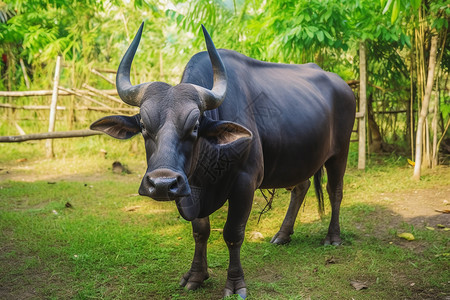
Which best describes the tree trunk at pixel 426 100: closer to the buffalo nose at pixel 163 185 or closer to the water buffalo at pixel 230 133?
the water buffalo at pixel 230 133

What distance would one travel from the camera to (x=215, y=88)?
2717 mm

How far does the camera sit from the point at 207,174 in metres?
2.84

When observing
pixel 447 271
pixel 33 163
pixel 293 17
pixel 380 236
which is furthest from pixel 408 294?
pixel 33 163

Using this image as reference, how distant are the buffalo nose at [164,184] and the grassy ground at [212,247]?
1.08 m

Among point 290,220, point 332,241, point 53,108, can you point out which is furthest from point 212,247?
point 53,108

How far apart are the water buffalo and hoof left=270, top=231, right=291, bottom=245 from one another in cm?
1

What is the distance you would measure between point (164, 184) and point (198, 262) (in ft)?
3.83

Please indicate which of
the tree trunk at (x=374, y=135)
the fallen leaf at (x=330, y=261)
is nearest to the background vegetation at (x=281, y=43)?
the tree trunk at (x=374, y=135)

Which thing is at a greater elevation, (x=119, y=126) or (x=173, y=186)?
(x=119, y=126)

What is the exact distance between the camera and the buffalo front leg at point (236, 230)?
Result: 9.68 feet

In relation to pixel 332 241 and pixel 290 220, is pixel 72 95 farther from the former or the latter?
pixel 332 241

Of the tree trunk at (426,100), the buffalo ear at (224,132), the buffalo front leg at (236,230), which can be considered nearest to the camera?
the buffalo ear at (224,132)

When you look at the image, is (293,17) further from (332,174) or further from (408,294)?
(408,294)

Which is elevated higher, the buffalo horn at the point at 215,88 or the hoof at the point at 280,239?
the buffalo horn at the point at 215,88
